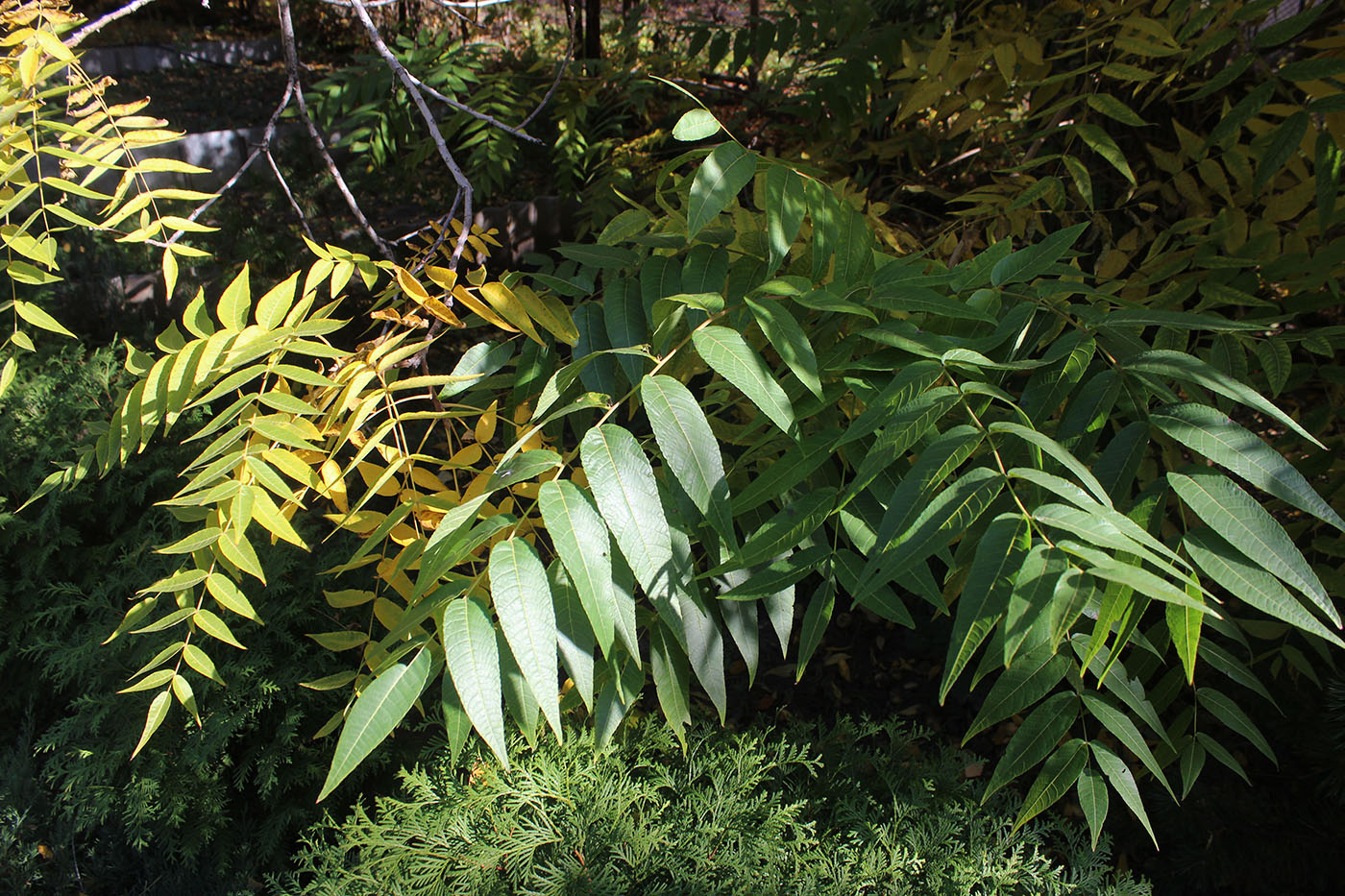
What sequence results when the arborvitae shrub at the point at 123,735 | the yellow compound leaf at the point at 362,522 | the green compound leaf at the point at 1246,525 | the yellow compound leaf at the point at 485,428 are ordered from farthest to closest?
the arborvitae shrub at the point at 123,735 < the yellow compound leaf at the point at 485,428 < the yellow compound leaf at the point at 362,522 < the green compound leaf at the point at 1246,525

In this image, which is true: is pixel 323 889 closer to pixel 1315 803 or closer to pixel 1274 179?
pixel 1315 803

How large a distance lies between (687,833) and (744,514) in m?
0.79

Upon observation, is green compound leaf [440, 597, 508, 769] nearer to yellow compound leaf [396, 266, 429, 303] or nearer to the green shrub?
yellow compound leaf [396, 266, 429, 303]

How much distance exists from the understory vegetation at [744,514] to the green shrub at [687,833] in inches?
0.5

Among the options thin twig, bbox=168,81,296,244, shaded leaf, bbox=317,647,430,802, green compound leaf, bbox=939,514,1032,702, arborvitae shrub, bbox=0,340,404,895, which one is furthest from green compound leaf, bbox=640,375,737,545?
arborvitae shrub, bbox=0,340,404,895

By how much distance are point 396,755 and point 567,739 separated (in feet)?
2.25

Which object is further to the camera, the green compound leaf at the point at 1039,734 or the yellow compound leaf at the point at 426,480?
the yellow compound leaf at the point at 426,480

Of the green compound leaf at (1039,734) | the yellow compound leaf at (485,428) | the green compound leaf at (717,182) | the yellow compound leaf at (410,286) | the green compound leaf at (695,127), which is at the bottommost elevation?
the green compound leaf at (1039,734)

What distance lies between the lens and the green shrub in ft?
5.14

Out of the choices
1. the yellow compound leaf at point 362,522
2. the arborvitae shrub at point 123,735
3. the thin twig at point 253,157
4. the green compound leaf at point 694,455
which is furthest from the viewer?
the arborvitae shrub at point 123,735

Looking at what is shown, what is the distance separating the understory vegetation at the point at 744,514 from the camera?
895 mm

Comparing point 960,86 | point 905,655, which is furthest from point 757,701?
point 960,86

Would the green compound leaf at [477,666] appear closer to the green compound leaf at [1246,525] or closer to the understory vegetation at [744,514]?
the understory vegetation at [744,514]

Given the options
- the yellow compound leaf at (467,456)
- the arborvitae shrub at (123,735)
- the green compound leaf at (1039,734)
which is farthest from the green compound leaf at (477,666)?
the arborvitae shrub at (123,735)
